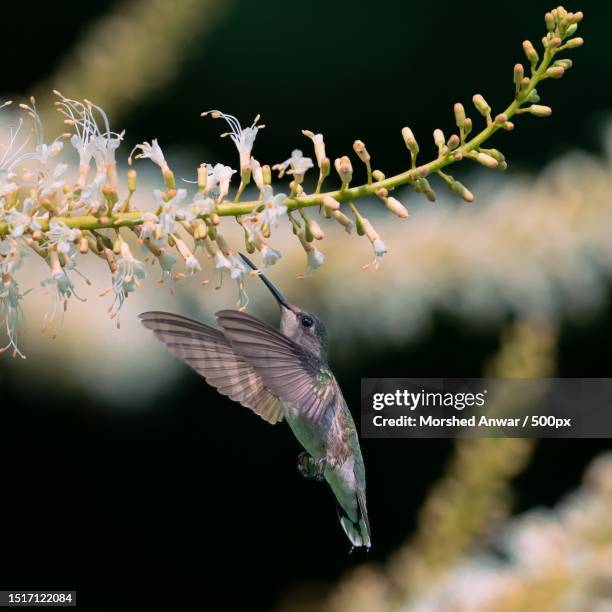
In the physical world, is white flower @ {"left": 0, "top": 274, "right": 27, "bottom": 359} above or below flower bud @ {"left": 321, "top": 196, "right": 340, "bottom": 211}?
below

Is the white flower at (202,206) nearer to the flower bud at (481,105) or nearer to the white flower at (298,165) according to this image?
the white flower at (298,165)

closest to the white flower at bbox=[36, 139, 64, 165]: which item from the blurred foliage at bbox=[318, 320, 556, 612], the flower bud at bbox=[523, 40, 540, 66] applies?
the flower bud at bbox=[523, 40, 540, 66]

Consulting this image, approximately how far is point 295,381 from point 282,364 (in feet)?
0.10

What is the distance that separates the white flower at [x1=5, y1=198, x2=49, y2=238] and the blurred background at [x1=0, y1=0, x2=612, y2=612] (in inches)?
15.3

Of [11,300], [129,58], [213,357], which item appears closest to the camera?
[11,300]

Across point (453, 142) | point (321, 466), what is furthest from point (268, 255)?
point (321, 466)

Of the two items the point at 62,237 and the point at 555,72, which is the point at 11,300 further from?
the point at 555,72

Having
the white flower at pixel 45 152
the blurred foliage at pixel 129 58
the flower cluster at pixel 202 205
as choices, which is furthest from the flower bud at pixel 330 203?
the blurred foliage at pixel 129 58

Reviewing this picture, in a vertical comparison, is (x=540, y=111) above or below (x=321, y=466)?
above

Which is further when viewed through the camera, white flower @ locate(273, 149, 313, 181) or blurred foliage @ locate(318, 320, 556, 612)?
blurred foliage @ locate(318, 320, 556, 612)

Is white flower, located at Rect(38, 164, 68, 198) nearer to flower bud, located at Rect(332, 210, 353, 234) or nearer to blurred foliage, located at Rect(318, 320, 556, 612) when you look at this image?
flower bud, located at Rect(332, 210, 353, 234)

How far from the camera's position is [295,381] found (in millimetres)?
782

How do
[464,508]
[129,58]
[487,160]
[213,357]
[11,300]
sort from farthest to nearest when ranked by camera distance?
1. [129,58]
2. [464,508]
3. [213,357]
4. [11,300]
5. [487,160]

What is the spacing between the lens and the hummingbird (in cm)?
75
